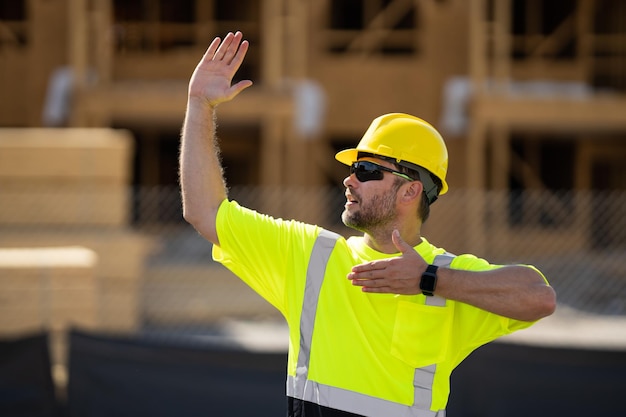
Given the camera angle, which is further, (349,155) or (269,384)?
(269,384)

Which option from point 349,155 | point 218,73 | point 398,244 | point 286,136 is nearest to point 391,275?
point 398,244

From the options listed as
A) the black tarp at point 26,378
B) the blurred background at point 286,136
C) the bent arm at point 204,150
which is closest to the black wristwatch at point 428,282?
the bent arm at point 204,150

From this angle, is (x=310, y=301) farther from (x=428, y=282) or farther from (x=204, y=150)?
(x=204, y=150)

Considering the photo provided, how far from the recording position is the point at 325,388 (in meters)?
2.62

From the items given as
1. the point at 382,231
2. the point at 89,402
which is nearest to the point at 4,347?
the point at 89,402

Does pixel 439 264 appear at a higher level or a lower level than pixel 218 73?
lower

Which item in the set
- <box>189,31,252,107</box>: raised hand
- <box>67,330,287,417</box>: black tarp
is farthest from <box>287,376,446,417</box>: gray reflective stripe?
<box>67,330,287,417</box>: black tarp

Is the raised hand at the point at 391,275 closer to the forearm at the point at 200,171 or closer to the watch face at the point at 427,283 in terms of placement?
the watch face at the point at 427,283

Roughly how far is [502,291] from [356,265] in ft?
1.36

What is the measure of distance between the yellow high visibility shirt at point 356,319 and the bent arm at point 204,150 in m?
0.05

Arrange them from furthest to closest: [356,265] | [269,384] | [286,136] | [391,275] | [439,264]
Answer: [286,136] → [269,384] → [439,264] → [356,265] → [391,275]

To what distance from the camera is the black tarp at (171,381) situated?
4941 mm

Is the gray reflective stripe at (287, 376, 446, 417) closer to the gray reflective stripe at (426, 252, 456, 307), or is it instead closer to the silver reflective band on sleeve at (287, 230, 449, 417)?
the silver reflective band on sleeve at (287, 230, 449, 417)

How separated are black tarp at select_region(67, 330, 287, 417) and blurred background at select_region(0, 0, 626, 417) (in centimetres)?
215
